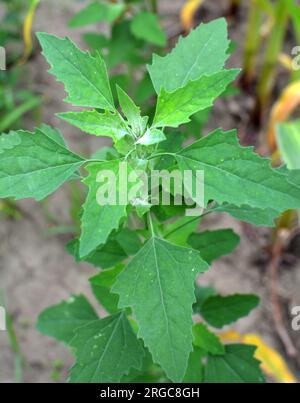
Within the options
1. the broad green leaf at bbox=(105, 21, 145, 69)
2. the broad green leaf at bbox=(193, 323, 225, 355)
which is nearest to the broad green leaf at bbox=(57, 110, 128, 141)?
the broad green leaf at bbox=(193, 323, 225, 355)

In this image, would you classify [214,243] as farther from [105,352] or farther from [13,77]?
[13,77]

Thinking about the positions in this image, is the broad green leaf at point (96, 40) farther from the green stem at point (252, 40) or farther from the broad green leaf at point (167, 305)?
the broad green leaf at point (167, 305)

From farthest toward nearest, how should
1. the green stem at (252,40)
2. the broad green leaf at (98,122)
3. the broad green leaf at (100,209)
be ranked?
the green stem at (252,40) → the broad green leaf at (98,122) → the broad green leaf at (100,209)

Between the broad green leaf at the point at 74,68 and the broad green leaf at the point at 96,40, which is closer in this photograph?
the broad green leaf at the point at 74,68

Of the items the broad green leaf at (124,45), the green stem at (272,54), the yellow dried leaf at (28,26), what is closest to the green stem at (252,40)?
the green stem at (272,54)
